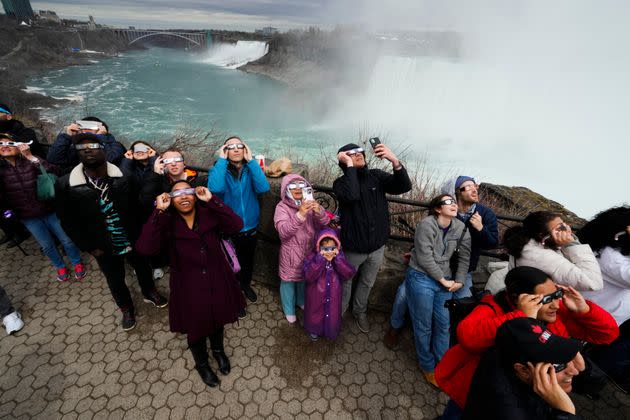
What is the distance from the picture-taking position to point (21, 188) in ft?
11.9

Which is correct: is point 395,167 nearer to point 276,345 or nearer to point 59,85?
point 276,345

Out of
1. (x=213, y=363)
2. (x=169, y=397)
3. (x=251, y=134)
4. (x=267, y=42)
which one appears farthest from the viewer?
(x=267, y=42)

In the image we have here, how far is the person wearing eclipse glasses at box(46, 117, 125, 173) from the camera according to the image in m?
3.63

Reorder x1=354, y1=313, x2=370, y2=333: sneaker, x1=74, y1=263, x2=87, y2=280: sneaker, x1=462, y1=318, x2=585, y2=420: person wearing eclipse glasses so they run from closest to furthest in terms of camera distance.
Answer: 1. x1=462, y1=318, x2=585, y2=420: person wearing eclipse glasses
2. x1=354, y1=313, x2=370, y2=333: sneaker
3. x1=74, y1=263, x2=87, y2=280: sneaker

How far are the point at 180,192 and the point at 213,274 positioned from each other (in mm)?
795

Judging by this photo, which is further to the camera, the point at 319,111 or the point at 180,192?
the point at 319,111

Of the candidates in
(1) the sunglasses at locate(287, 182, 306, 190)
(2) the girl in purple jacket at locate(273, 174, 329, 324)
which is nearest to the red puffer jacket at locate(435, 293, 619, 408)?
(2) the girl in purple jacket at locate(273, 174, 329, 324)

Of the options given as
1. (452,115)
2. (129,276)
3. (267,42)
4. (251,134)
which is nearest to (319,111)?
(251,134)

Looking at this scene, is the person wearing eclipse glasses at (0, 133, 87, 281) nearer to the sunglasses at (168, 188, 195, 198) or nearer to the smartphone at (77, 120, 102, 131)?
the smartphone at (77, 120, 102, 131)

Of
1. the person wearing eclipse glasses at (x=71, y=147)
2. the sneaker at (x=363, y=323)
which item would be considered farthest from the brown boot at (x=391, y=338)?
the person wearing eclipse glasses at (x=71, y=147)

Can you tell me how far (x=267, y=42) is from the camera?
81000 mm

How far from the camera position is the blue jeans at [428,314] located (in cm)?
315

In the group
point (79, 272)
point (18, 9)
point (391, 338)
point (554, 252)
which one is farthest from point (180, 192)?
point (18, 9)

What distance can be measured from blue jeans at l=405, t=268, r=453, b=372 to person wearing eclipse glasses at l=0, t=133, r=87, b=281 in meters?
4.62
